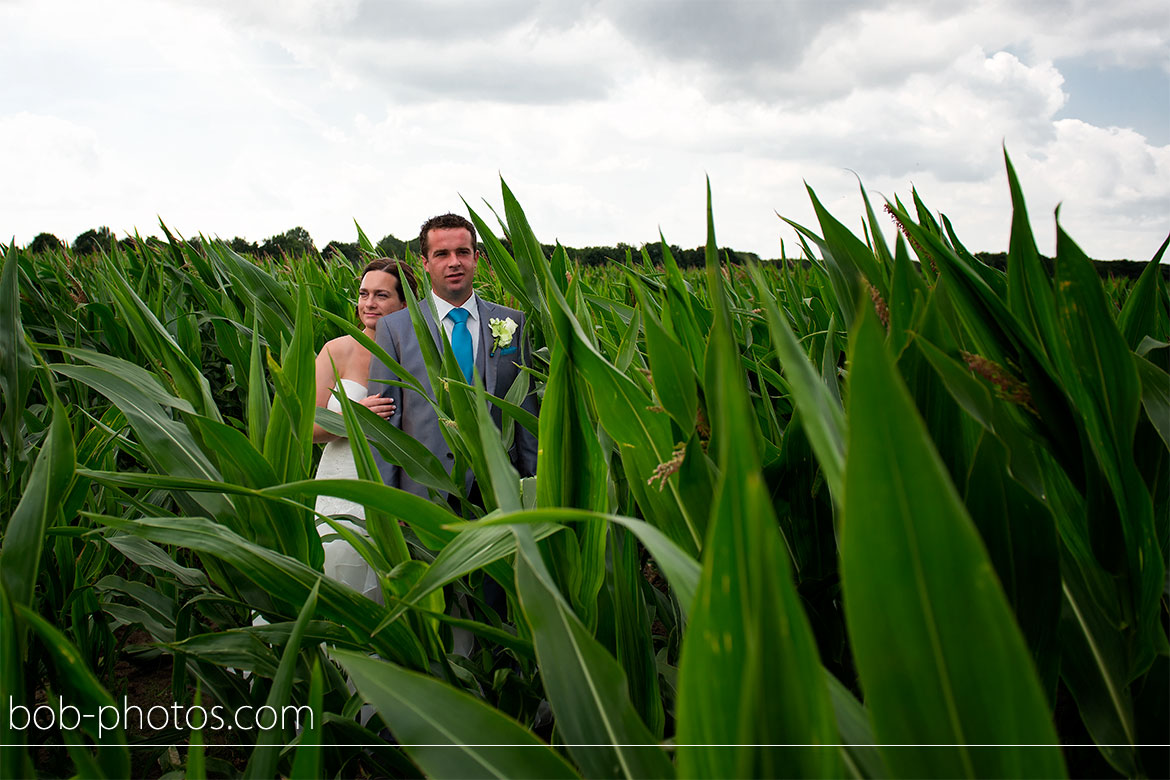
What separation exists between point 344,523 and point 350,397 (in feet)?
2.61

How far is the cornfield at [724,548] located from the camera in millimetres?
325

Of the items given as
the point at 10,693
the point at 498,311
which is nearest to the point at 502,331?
the point at 498,311

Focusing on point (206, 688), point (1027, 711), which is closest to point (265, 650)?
point (206, 688)

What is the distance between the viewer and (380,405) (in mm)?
2426

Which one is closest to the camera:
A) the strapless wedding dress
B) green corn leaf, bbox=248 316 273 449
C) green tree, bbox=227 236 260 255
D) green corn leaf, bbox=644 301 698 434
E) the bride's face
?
green corn leaf, bbox=644 301 698 434

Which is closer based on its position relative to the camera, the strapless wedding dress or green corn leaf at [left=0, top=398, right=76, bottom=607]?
green corn leaf at [left=0, top=398, right=76, bottom=607]

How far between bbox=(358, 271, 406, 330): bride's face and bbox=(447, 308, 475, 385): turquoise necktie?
14.2 inches

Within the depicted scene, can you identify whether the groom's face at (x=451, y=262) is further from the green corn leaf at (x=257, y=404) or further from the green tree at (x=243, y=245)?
the green tree at (x=243, y=245)

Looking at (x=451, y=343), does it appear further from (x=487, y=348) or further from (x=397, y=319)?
(x=397, y=319)

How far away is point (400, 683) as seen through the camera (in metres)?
0.50

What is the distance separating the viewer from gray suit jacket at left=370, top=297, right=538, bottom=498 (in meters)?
2.54

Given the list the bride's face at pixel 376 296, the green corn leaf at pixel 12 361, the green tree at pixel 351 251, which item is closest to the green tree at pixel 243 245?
the green tree at pixel 351 251

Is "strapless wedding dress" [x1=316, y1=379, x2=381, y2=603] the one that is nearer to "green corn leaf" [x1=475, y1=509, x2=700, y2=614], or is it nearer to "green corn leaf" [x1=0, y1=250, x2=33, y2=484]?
"green corn leaf" [x1=0, y1=250, x2=33, y2=484]

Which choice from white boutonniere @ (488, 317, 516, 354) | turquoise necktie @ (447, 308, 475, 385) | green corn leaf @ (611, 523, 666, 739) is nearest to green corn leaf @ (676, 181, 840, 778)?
green corn leaf @ (611, 523, 666, 739)
